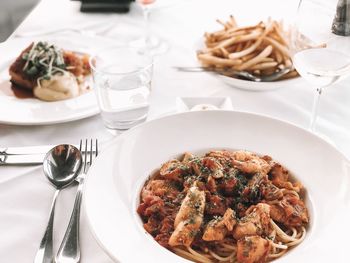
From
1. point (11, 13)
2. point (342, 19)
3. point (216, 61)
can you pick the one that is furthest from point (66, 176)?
point (11, 13)

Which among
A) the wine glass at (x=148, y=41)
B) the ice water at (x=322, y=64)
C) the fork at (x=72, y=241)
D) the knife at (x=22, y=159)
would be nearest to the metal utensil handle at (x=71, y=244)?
the fork at (x=72, y=241)

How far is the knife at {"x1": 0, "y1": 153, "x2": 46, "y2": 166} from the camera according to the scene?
6.84 feet

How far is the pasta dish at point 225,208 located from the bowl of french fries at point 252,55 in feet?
2.35

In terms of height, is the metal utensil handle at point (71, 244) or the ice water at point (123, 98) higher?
the ice water at point (123, 98)

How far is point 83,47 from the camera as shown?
293 cm

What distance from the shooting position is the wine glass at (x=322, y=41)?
6.34 ft

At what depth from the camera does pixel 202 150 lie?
1.98 m

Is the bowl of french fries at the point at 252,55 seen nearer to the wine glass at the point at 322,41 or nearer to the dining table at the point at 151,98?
the dining table at the point at 151,98

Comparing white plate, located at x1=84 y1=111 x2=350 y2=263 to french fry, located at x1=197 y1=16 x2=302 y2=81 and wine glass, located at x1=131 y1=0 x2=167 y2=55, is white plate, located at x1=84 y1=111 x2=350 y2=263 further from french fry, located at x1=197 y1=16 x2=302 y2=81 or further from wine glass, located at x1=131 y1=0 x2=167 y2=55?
wine glass, located at x1=131 y1=0 x2=167 y2=55

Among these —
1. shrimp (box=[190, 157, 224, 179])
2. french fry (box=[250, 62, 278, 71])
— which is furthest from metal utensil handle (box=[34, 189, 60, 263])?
french fry (box=[250, 62, 278, 71])

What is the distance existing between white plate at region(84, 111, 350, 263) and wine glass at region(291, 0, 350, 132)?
0.96 feet

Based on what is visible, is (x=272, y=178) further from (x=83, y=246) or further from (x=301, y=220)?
(x=83, y=246)

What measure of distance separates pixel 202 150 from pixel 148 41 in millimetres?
1377

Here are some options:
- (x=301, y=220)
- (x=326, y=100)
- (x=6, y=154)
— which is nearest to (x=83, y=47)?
(x=6, y=154)
